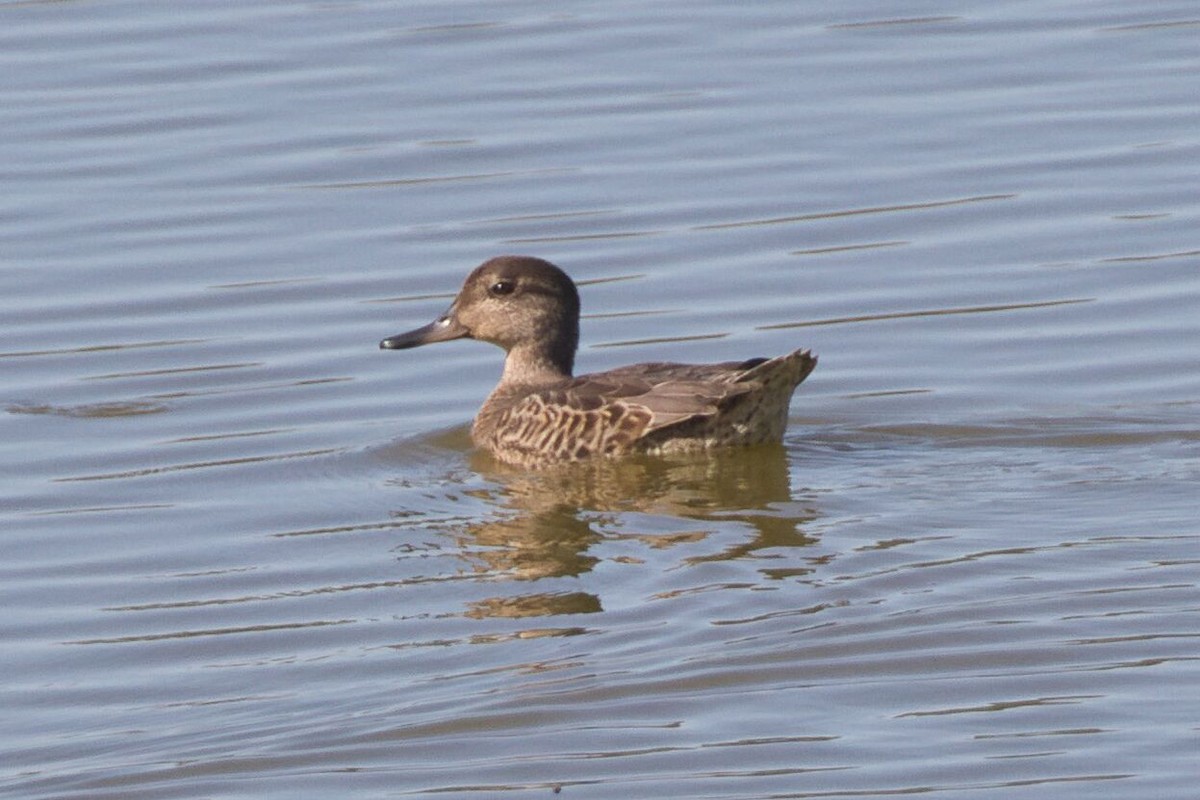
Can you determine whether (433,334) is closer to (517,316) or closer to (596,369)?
(517,316)

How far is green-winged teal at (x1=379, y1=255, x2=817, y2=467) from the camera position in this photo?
31.8 ft

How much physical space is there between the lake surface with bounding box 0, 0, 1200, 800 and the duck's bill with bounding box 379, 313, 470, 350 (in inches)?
12.7

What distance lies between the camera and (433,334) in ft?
36.2

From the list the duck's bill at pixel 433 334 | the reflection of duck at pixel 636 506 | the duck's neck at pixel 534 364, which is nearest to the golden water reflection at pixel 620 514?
the reflection of duck at pixel 636 506

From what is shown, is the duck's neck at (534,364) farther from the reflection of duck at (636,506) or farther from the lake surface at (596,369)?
the reflection of duck at (636,506)

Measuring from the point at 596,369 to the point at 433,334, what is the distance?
92 cm

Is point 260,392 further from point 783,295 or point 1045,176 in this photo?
point 1045,176

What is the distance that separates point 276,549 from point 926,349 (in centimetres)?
358

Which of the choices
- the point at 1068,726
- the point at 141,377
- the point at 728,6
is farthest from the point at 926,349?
the point at 728,6

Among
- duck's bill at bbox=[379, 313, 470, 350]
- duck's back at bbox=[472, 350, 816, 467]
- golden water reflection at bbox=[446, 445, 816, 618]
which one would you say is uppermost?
duck's bill at bbox=[379, 313, 470, 350]

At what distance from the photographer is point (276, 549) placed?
8773 mm

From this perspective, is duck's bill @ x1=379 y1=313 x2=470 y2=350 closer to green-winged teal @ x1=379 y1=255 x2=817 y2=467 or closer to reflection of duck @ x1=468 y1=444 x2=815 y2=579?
green-winged teal @ x1=379 y1=255 x2=817 y2=467

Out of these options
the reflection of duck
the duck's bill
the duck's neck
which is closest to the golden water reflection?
the reflection of duck

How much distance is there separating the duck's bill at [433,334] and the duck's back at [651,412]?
0.82 m
